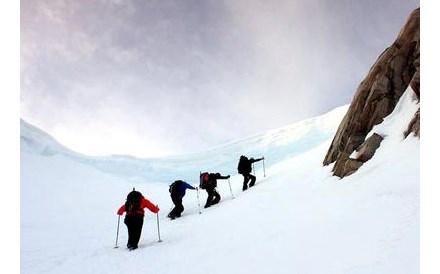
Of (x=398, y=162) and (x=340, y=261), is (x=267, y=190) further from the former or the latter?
(x=340, y=261)

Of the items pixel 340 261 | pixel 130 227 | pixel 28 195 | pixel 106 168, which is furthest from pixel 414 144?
pixel 106 168

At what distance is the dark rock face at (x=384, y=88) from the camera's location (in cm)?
1389

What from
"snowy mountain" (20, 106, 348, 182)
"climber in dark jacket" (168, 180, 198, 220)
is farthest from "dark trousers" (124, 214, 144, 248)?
"snowy mountain" (20, 106, 348, 182)

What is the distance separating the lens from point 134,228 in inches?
415

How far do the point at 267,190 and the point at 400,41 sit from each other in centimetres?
724

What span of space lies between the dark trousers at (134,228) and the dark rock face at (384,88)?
252 inches

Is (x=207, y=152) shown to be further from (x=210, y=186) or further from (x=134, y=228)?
(x=134, y=228)

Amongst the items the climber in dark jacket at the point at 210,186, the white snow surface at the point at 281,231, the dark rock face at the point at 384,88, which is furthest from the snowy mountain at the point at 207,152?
the dark rock face at the point at 384,88

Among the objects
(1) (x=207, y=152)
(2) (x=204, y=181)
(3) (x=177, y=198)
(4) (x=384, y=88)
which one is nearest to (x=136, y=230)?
(3) (x=177, y=198)

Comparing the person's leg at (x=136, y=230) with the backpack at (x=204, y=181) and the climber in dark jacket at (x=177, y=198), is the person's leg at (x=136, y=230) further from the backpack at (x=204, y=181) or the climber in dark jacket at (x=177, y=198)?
the backpack at (x=204, y=181)

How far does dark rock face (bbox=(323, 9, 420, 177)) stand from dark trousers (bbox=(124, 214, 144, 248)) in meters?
6.39

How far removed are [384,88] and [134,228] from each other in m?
9.74

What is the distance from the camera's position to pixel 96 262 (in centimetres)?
883
